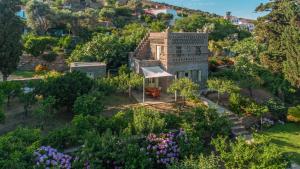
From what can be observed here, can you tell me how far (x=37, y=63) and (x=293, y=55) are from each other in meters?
37.4

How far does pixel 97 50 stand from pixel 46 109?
16485 millimetres

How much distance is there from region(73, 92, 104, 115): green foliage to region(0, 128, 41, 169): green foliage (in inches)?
200

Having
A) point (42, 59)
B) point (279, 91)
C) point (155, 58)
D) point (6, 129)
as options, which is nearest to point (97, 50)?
point (155, 58)

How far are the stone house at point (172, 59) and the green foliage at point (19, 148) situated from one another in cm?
1545

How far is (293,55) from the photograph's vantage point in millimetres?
34625

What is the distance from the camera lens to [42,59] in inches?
1858

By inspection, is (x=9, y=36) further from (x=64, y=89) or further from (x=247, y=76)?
(x=247, y=76)

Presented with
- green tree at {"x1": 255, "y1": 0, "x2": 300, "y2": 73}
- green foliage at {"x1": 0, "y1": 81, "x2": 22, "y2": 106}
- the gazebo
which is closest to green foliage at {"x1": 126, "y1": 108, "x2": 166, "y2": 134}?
the gazebo

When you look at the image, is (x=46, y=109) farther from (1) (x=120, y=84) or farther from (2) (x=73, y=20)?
(2) (x=73, y=20)

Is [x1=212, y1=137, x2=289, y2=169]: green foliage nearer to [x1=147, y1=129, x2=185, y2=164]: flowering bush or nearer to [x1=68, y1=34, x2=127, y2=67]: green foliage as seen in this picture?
[x1=147, y1=129, x2=185, y2=164]: flowering bush

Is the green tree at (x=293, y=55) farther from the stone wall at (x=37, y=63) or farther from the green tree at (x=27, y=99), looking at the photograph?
the stone wall at (x=37, y=63)

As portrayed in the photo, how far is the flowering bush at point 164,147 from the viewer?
19.5 meters

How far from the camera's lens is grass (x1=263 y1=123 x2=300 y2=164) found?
23.5 m

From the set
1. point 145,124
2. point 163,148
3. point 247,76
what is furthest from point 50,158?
point 247,76
